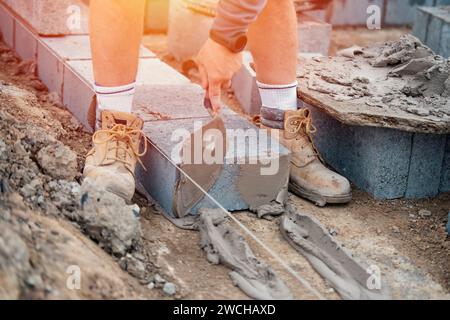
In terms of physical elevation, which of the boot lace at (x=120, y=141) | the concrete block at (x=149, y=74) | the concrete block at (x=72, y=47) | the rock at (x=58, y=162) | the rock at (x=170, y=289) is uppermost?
the concrete block at (x=72, y=47)

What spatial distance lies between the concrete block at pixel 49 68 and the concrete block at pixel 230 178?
1.10 m

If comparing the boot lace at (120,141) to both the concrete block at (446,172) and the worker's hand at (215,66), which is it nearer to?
the worker's hand at (215,66)

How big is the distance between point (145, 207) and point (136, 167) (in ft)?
0.91

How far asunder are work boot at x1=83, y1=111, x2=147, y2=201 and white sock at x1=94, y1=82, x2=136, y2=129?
0.15 feet

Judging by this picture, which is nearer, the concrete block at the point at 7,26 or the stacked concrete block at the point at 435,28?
the concrete block at the point at 7,26

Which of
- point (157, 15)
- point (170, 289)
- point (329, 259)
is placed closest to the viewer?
point (170, 289)

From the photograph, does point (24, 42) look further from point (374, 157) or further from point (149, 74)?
point (374, 157)

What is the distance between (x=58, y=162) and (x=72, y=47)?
1458 mm

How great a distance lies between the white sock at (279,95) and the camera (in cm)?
373

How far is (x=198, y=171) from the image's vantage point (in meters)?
3.37

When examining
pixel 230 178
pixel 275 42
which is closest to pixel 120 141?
pixel 230 178

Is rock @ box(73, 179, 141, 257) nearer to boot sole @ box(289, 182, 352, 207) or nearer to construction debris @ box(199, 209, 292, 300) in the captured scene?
construction debris @ box(199, 209, 292, 300)

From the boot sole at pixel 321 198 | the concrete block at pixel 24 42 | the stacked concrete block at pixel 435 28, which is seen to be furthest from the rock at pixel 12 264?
the stacked concrete block at pixel 435 28
